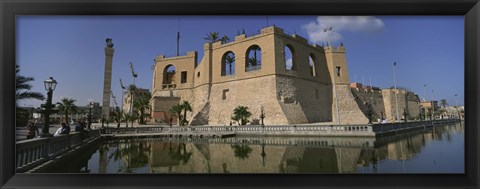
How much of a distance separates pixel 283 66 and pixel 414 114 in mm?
22773

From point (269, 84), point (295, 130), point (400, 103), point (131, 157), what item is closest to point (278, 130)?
point (295, 130)

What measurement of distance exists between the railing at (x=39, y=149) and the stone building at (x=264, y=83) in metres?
13.1

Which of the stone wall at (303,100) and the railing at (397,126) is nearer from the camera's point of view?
the railing at (397,126)

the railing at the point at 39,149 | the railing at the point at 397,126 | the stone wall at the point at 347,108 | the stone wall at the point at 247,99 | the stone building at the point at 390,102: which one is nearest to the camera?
the railing at the point at 39,149

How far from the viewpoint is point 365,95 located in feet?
97.2

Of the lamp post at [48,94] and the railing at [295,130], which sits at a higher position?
the lamp post at [48,94]

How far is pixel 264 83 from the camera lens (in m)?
19.1

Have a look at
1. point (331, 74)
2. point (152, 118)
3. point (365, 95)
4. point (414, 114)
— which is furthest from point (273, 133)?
point (414, 114)
